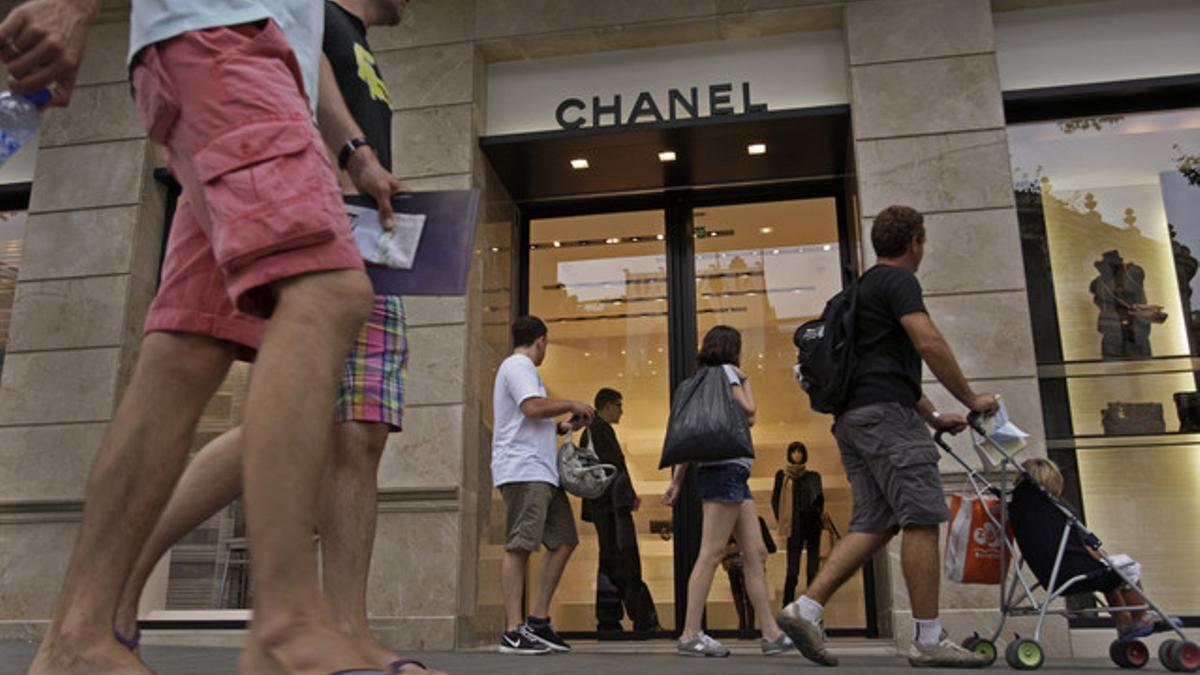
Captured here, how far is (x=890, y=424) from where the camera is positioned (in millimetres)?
4500

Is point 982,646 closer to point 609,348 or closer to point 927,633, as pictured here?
point 927,633

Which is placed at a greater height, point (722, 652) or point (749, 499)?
point (749, 499)

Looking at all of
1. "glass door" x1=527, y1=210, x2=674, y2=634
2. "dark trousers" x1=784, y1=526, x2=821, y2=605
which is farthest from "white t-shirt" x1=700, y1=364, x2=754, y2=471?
"dark trousers" x1=784, y1=526, x2=821, y2=605

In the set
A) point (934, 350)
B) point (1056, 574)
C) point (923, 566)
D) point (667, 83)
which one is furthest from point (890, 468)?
point (667, 83)

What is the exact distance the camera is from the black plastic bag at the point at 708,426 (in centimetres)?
548

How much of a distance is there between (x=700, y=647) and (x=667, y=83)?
14.6 feet

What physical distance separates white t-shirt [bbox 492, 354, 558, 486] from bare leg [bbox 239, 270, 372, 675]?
14.6ft

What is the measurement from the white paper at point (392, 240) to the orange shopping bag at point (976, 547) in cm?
351

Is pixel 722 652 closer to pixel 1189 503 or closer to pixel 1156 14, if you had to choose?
pixel 1189 503

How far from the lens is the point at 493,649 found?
6.56 metres

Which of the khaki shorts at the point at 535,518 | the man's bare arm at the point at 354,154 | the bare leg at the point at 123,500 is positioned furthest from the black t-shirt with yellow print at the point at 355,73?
the khaki shorts at the point at 535,518

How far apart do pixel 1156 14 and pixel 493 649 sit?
654cm

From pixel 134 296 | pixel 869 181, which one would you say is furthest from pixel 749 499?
pixel 134 296

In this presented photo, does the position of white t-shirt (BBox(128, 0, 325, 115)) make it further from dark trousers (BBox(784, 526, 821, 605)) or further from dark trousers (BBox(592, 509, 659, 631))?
dark trousers (BBox(784, 526, 821, 605))
